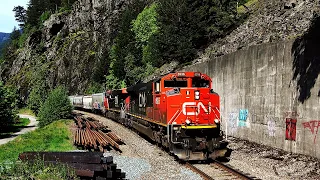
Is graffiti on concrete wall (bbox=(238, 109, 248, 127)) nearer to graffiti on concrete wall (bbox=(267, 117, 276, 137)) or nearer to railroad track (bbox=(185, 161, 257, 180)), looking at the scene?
graffiti on concrete wall (bbox=(267, 117, 276, 137))

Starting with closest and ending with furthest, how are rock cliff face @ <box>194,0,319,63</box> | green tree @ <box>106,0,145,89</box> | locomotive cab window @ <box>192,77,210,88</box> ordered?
locomotive cab window @ <box>192,77,210,88</box>, rock cliff face @ <box>194,0,319,63</box>, green tree @ <box>106,0,145,89</box>

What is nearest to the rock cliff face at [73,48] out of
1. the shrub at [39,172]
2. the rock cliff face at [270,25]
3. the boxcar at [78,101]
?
the rock cliff face at [270,25]

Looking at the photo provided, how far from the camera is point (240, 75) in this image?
18.9m

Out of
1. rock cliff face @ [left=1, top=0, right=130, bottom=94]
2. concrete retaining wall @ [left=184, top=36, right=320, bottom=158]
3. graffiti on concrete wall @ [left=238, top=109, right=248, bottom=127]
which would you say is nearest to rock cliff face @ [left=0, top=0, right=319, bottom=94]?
rock cliff face @ [left=1, top=0, right=130, bottom=94]

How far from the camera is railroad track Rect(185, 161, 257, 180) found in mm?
11033

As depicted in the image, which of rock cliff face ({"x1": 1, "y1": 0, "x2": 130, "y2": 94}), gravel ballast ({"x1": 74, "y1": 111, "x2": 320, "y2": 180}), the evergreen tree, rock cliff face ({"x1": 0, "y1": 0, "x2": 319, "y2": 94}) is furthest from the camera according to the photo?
the evergreen tree

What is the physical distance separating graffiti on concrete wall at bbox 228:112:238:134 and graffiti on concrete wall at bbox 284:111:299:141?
202 inches

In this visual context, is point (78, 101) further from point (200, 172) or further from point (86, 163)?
point (86, 163)

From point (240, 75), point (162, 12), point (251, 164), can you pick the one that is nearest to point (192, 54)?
point (162, 12)

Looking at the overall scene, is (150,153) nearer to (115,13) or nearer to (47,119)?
(47,119)

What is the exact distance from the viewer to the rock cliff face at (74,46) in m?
89.1

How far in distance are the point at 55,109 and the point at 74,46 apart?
225ft

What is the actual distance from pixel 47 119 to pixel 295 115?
78.5 feet

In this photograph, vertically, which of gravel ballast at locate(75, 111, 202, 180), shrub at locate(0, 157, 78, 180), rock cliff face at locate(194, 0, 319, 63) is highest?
rock cliff face at locate(194, 0, 319, 63)
